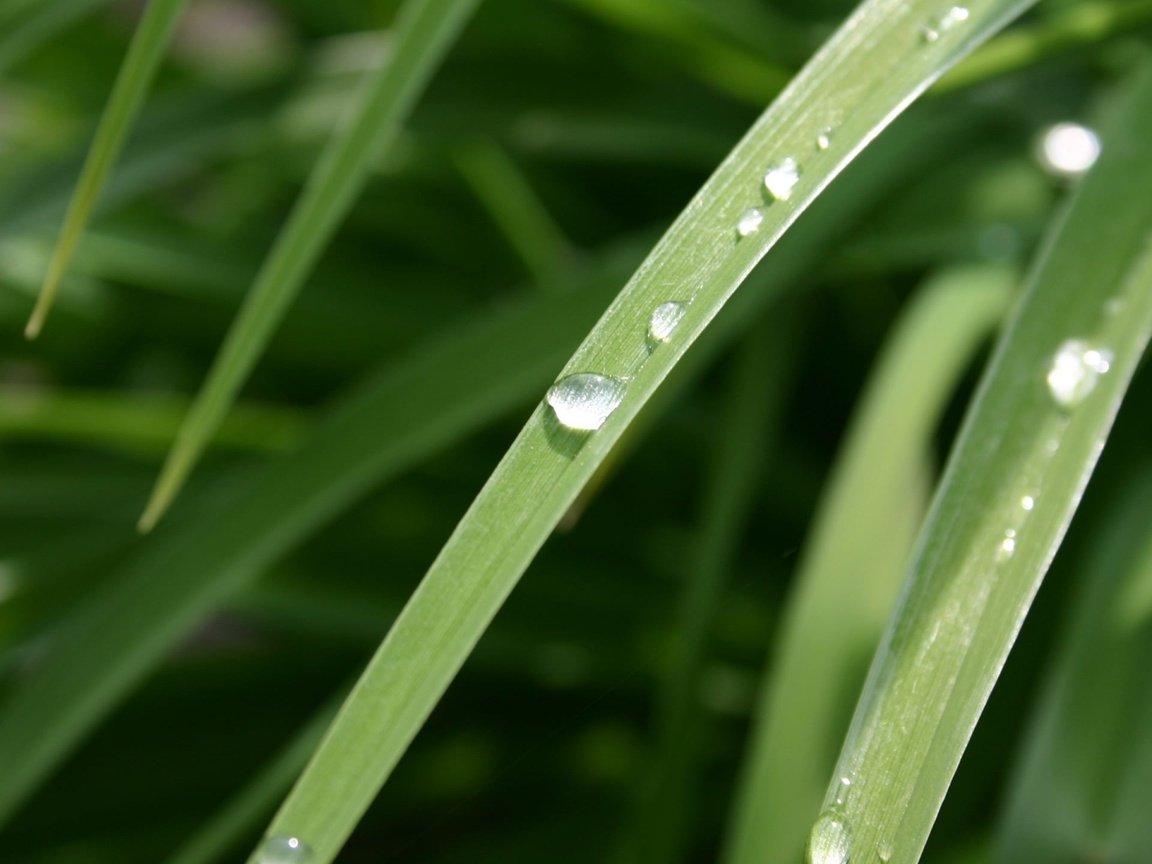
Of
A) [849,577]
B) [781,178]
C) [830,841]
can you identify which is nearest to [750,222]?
[781,178]

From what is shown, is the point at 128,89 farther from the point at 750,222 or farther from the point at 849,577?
the point at 849,577

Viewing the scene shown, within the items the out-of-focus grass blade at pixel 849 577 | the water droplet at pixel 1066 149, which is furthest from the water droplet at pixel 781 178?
the water droplet at pixel 1066 149

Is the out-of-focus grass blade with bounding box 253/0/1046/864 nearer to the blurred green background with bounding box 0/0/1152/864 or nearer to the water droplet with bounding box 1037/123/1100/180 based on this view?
the blurred green background with bounding box 0/0/1152/864

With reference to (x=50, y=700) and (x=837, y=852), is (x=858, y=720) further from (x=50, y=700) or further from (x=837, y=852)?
(x=50, y=700)

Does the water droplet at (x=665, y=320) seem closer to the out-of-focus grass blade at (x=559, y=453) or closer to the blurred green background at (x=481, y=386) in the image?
the out-of-focus grass blade at (x=559, y=453)

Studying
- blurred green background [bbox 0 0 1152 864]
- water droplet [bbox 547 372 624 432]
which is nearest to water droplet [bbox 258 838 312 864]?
water droplet [bbox 547 372 624 432]
